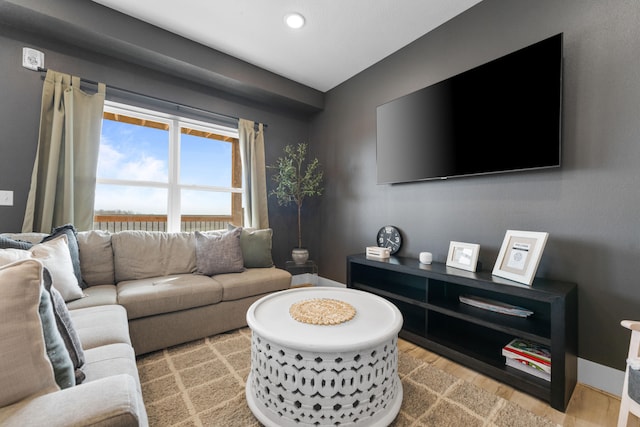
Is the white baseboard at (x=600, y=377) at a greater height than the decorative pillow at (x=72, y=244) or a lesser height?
lesser

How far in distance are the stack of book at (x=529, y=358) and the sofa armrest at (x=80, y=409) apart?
1902 mm

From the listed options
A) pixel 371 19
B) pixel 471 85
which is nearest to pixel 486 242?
pixel 471 85

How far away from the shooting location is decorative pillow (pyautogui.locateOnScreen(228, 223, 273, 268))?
267cm

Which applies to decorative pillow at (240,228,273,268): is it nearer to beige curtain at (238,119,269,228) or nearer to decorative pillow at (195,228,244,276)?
decorative pillow at (195,228,244,276)

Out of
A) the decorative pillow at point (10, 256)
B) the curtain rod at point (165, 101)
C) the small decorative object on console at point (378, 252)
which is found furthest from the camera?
the small decorative object on console at point (378, 252)

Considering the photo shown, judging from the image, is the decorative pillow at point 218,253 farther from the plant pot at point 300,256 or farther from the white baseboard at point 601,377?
the white baseboard at point 601,377

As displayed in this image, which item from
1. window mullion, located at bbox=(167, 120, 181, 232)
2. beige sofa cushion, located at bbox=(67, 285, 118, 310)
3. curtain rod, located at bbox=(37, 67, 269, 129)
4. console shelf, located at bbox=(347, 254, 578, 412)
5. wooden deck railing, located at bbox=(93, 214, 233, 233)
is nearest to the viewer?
console shelf, located at bbox=(347, 254, 578, 412)

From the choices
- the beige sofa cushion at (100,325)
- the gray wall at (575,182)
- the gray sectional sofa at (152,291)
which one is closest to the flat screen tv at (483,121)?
the gray wall at (575,182)

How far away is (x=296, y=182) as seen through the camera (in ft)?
11.0

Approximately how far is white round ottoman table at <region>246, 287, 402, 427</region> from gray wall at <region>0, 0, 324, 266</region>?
2.42 m

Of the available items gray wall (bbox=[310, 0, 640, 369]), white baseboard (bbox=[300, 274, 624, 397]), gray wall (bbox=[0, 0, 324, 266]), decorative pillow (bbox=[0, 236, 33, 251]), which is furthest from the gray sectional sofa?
white baseboard (bbox=[300, 274, 624, 397])

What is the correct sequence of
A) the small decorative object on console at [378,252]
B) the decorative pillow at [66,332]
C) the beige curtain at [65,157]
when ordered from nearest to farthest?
the decorative pillow at [66,332] < the beige curtain at [65,157] < the small decorative object on console at [378,252]

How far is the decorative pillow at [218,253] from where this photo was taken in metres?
2.39

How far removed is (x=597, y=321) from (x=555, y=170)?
3.07ft
